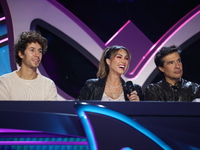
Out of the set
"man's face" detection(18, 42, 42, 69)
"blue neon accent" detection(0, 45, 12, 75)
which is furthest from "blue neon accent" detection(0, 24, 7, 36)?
"man's face" detection(18, 42, 42, 69)

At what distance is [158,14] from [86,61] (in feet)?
3.93

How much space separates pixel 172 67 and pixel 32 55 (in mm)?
1198

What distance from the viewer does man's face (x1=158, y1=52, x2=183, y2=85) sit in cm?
223

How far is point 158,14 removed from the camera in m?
3.58

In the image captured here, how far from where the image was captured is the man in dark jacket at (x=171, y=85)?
7.29ft

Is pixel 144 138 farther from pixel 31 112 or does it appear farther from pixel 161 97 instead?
pixel 161 97

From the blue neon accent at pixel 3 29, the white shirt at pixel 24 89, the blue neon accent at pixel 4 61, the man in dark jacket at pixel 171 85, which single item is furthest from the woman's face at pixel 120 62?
the blue neon accent at pixel 3 29

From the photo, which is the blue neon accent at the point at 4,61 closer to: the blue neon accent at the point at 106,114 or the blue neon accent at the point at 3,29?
the blue neon accent at the point at 3,29

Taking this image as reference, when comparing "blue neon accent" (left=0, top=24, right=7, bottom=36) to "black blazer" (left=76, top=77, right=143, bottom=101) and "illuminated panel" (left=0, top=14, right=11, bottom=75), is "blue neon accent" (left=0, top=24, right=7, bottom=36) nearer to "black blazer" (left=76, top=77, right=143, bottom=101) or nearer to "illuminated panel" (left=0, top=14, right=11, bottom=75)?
"illuminated panel" (left=0, top=14, right=11, bottom=75)

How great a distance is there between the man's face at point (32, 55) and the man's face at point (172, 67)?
43.3 inches

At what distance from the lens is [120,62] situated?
7.38ft

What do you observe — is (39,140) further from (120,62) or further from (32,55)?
(120,62)

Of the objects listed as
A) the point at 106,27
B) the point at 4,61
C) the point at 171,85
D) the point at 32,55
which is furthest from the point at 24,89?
the point at 106,27

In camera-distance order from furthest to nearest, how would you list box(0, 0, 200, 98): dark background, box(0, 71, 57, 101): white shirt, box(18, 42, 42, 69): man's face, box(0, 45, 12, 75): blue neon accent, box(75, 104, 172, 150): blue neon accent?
box(0, 0, 200, 98): dark background < box(0, 45, 12, 75): blue neon accent < box(18, 42, 42, 69): man's face < box(0, 71, 57, 101): white shirt < box(75, 104, 172, 150): blue neon accent
